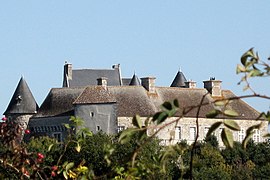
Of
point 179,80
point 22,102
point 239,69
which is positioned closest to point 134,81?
point 179,80

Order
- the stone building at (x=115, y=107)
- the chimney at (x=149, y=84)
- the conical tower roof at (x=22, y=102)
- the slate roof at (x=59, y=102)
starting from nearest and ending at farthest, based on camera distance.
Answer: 1. the stone building at (x=115, y=107)
2. the slate roof at (x=59, y=102)
3. the chimney at (x=149, y=84)
4. the conical tower roof at (x=22, y=102)

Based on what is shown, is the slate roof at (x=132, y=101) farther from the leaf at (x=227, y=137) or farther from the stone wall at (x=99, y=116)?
the leaf at (x=227, y=137)

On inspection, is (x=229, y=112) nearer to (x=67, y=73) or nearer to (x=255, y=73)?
(x=255, y=73)

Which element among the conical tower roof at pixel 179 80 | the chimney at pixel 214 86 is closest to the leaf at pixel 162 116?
the chimney at pixel 214 86

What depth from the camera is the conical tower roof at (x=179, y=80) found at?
74912 mm

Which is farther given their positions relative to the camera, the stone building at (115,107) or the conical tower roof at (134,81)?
the conical tower roof at (134,81)

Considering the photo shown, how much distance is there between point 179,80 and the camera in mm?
75750

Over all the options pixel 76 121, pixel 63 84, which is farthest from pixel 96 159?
pixel 76 121

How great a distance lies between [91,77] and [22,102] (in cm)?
708

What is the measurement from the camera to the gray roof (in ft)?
230

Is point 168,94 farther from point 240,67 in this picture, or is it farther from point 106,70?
point 240,67

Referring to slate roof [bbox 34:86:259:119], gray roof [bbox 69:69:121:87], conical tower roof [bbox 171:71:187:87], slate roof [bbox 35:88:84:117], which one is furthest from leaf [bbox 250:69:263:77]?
→ conical tower roof [bbox 171:71:187:87]

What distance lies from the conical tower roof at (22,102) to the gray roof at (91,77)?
356 cm

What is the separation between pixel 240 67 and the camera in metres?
3.54
